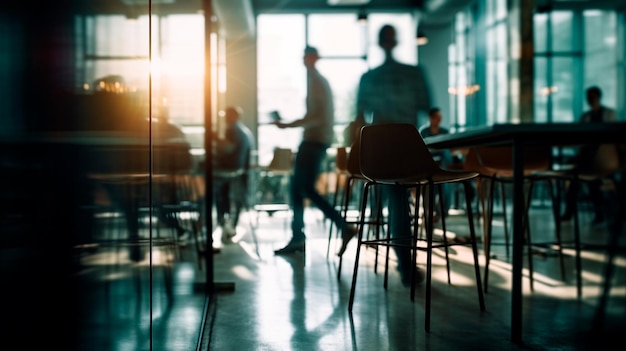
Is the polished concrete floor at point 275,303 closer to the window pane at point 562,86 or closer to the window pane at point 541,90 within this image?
the window pane at point 541,90

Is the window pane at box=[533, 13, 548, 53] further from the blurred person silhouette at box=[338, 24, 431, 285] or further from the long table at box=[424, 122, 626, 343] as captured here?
the long table at box=[424, 122, 626, 343]

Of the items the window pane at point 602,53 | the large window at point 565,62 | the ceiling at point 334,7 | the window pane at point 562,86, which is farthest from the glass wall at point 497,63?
the window pane at point 602,53

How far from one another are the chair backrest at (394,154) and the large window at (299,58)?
8.42m

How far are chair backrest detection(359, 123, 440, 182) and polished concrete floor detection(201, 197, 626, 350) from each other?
60cm

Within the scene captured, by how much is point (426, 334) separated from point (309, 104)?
8.45 ft

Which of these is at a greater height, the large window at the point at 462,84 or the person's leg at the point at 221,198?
the large window at the point at 462,84

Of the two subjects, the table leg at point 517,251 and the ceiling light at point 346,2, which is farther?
the ceiling light at point 346,2

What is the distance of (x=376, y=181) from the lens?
2834 millimetres

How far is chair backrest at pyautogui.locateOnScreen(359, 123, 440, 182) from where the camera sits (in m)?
2.56

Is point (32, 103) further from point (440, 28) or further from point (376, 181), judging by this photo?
point (440, 28)

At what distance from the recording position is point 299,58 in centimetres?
1119

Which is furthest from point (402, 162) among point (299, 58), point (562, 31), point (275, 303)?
point (562, 31)

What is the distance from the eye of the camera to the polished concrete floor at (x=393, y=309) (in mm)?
2125

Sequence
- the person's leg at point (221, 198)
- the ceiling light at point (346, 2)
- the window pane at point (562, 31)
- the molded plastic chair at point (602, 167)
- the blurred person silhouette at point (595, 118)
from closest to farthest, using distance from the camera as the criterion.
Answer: the molded plastic chair at point (602, 167), the person's leg at point (221, 198), the blurred person silhouette at point (595, 118), the ceiling light at point (346, 2), the window pane at point (562, 31)
